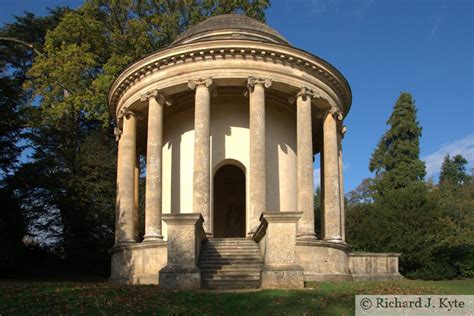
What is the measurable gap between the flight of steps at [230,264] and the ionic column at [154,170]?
3058mm

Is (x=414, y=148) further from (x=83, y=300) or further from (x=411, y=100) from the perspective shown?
(x=83, y=300)

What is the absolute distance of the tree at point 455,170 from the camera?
2881 inches

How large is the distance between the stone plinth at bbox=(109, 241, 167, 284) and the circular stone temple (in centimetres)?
4

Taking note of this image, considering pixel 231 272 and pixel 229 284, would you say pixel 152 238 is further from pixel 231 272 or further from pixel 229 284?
pixel 229 284

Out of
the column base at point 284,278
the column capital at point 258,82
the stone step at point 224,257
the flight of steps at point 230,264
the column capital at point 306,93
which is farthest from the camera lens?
the column capital at point 306,93

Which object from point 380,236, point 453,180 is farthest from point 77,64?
point 453,180

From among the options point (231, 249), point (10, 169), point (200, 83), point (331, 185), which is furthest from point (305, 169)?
point (10, 169)

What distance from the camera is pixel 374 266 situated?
21.7m

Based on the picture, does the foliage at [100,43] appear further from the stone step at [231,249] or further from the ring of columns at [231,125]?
the stone step at [231,249]

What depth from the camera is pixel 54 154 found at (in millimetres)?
29984

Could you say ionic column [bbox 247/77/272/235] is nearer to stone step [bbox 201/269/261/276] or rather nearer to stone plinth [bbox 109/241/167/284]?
stone step [bbox 201/269/261/276]

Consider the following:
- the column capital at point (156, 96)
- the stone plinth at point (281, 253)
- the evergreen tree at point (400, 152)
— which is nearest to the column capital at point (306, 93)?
the column capital at point (156, 96)

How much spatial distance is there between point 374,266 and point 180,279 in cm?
1078

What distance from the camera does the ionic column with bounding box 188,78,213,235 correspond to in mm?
19188
